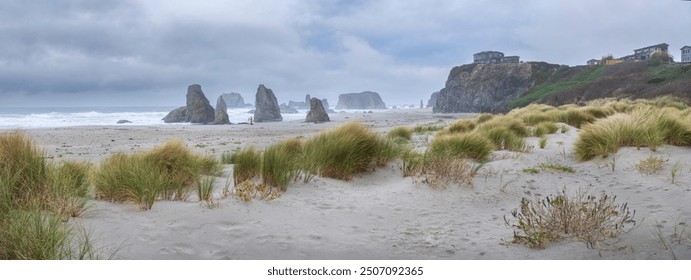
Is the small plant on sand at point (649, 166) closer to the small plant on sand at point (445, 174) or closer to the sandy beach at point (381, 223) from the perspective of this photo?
the sandy beach at point (381, 223)

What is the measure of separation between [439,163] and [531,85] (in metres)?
24.2

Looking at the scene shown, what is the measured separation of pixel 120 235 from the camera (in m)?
2.53

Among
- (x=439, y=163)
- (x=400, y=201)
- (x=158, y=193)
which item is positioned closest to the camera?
(x=158, y=193)

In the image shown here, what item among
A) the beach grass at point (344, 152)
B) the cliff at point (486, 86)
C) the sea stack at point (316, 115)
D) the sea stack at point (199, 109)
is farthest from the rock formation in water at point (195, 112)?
the beach grass at point (344, 152)

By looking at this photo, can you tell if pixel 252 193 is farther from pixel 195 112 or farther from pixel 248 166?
pixel 195 112

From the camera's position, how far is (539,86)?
26562 mm

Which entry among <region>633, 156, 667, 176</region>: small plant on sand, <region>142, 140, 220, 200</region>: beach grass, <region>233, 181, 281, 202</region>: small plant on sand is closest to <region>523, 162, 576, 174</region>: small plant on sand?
<region>633, 156, 667, 176</region>: small plant on sand

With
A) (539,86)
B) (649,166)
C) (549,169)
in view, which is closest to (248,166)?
(549,169)

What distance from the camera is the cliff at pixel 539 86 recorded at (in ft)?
51.6

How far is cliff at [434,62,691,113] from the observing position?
15735 mm
